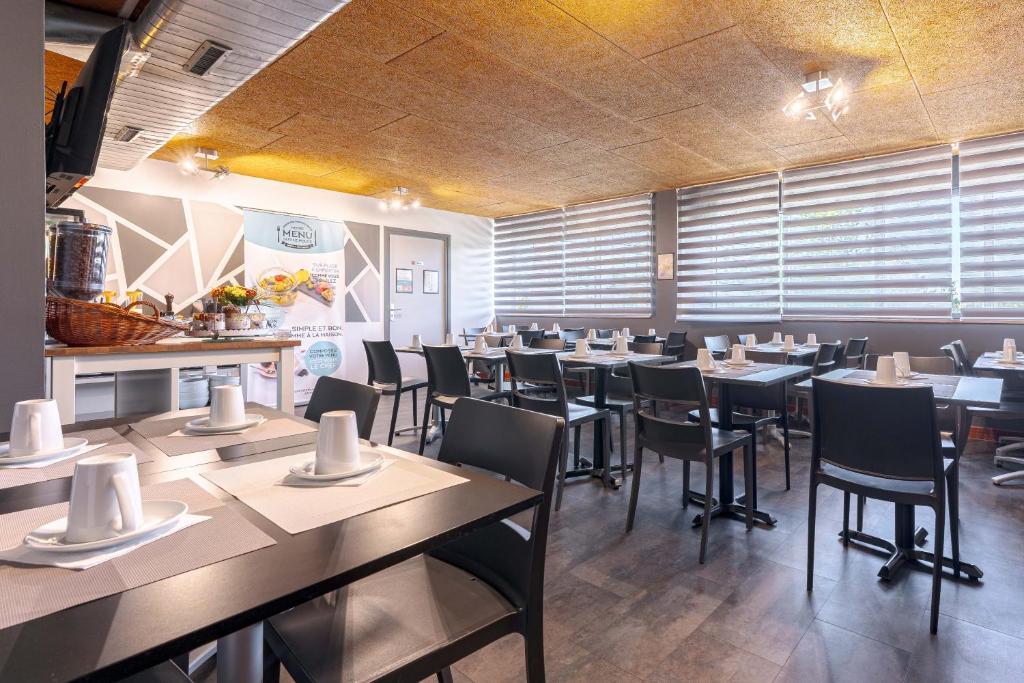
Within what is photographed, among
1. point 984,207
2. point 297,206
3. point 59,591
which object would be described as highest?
point 297,206

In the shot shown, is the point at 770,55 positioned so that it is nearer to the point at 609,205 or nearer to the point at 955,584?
the point at 955,584

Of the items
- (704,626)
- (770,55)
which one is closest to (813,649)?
(704,626)

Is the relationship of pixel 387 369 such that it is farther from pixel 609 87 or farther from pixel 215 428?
pixel 215 428

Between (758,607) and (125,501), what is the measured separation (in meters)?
2.05

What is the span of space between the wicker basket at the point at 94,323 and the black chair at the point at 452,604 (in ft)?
4.35

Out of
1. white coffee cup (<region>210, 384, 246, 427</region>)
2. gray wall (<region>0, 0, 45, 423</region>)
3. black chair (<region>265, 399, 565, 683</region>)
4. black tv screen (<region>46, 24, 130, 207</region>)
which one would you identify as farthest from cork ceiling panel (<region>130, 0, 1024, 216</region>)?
black chair (<region>265, 399, 565, 683</region>)

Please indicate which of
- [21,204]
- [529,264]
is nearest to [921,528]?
[21,204]

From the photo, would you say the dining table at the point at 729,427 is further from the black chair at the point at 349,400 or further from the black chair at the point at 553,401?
the black chair at the point at 349,400

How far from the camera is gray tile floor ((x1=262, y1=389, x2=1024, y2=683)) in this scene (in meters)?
1.62

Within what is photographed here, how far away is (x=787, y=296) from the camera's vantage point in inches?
222

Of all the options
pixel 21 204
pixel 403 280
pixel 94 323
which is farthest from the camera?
pixel 403 280

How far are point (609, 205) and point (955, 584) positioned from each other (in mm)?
5792

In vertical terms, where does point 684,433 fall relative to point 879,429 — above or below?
below

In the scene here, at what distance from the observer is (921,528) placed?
2.48 metres
